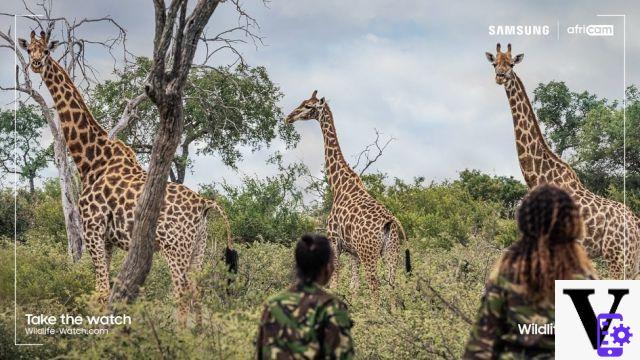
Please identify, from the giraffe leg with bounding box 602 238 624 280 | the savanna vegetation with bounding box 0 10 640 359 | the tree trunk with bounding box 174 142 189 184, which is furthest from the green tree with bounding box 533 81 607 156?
the giraffe leg with bounding box 602 238 624 280

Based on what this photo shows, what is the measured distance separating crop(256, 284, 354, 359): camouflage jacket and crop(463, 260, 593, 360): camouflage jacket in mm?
659

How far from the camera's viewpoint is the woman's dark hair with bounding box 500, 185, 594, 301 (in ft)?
12.5

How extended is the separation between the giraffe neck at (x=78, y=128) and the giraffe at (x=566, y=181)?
4570 millimetres

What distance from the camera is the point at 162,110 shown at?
25.3 ft

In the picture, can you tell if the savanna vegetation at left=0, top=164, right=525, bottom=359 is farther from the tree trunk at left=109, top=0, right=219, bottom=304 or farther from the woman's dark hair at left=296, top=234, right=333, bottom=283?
the woman's dark hair at left=296, top=234, right=333, bottom=283

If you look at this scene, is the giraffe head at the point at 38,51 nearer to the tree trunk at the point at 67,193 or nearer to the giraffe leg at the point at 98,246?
the giraffe leg at the point at 98,246

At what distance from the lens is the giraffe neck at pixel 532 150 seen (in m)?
10.3

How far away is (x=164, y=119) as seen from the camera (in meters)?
7.77

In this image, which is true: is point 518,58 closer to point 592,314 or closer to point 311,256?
point 592,314

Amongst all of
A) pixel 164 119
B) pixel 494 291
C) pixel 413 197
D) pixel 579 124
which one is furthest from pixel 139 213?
pixel 579 124

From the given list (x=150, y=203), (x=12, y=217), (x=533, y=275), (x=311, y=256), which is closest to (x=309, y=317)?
(x=311, y=256)

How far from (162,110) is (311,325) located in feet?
12.8

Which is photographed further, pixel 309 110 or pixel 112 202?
pixel 309 110

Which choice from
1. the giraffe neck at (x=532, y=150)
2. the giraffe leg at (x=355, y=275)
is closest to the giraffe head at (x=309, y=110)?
the giraffe leg at (x=355, y=275)
